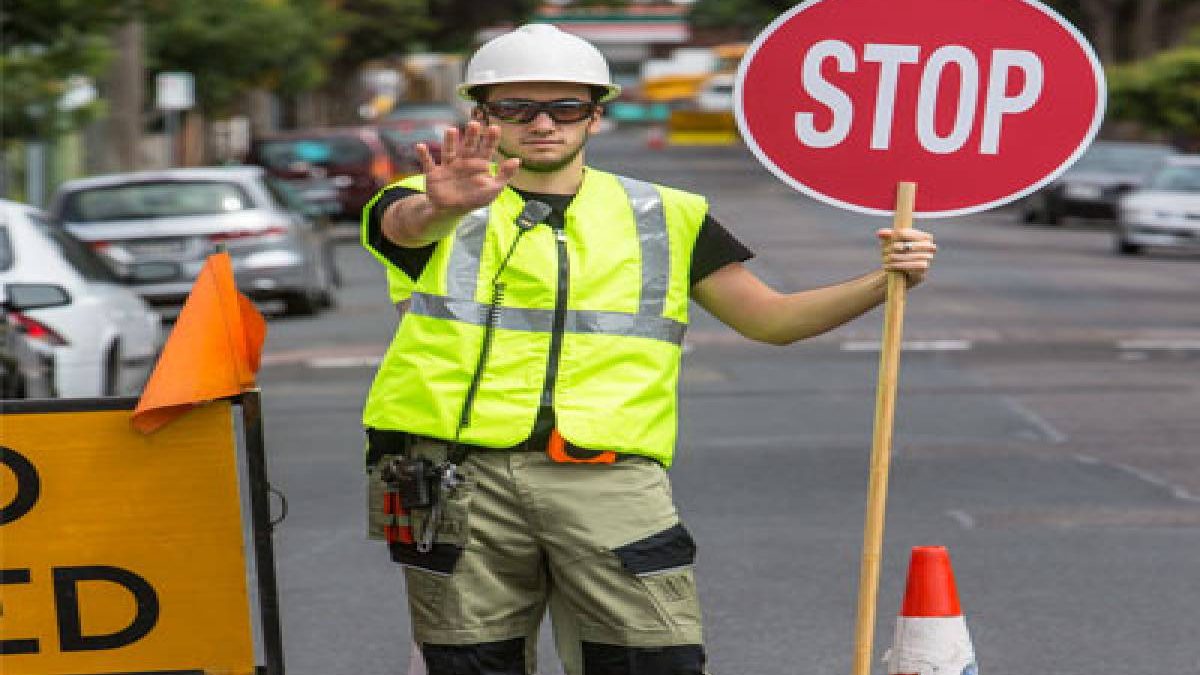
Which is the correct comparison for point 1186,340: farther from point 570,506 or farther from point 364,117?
point 364,117

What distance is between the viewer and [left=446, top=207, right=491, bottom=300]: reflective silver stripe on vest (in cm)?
489

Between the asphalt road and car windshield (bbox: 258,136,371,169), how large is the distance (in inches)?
558

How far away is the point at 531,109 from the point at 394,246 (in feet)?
1.23

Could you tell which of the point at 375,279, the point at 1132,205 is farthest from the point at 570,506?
the point at 1132,205


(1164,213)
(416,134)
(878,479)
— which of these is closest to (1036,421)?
(878,479)

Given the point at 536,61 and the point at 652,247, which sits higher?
the point at 536,61

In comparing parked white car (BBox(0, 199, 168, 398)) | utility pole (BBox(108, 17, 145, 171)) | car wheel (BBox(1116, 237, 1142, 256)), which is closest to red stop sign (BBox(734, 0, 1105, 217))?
parked white car (BBox(0, 199, 168, 398))

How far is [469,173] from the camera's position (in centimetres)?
460

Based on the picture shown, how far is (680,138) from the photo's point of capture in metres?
98.9

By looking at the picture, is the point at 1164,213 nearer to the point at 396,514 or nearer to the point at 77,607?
the point at 77,607

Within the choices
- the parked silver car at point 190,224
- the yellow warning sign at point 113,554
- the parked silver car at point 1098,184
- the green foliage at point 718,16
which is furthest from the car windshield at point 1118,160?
the green foliage at point 718,16

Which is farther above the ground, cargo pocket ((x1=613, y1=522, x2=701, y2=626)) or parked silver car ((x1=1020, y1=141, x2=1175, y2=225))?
cargo pocket ((x1=613, y1=522, x2=701, y2=626))

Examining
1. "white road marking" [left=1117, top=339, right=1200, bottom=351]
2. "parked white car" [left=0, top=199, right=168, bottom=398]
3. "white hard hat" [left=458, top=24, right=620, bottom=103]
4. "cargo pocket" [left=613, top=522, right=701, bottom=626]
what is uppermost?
"white hard hat" [left=458, top=24, right=620, bottom=103]

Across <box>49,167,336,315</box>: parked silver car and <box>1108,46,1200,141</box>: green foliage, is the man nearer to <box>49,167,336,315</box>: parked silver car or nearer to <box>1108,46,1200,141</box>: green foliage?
<box>49,167,336,315</box>: parked silver car
